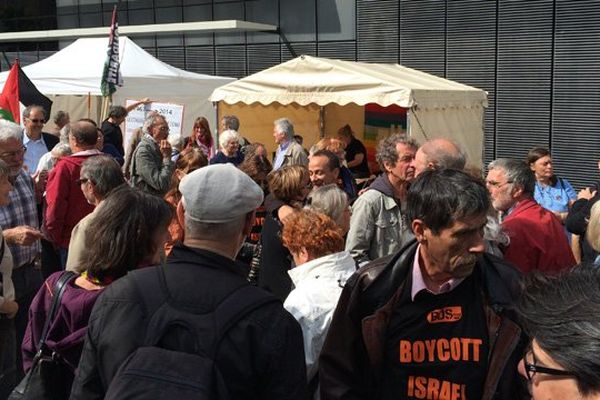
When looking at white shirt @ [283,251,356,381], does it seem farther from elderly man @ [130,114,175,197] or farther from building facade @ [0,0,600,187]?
building facade @ [0,0,600,187]

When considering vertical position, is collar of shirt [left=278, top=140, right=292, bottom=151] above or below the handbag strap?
above

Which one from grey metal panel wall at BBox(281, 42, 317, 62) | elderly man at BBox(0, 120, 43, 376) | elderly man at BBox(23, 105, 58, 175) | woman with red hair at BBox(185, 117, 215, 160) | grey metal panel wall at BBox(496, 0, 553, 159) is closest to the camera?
elderly man at BBox(0, 120, 43, 376)

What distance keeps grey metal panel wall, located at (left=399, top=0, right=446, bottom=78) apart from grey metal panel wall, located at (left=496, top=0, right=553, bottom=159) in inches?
52.8

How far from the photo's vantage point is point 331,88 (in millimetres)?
9188

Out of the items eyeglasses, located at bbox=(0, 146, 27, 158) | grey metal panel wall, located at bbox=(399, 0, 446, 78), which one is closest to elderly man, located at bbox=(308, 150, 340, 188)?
eyeglasses, located at bbox=(0, 146, 27, 158)

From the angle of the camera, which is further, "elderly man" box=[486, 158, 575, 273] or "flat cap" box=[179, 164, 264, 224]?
"elderly man" box=[486, 158, 575, 273]

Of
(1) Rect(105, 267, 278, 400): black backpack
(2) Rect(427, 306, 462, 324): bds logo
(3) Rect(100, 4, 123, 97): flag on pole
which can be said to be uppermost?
(3) Rect(100, 4, 123, 97): flag on pole

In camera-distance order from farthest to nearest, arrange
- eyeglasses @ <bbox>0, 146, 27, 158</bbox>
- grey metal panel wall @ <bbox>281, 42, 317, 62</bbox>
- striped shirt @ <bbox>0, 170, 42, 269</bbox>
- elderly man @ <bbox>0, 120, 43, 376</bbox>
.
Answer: grey metal panel wall @ <bbox>281, 42, 317, 62</bbox>
eyeglasses @ <bbox>0, 146, 27, 158</bbox>
striped shirt @ <bbox>0, 170, 42, 269</bbox>
elderly man @ <bbox>0, 120, 43, 376</bbox>

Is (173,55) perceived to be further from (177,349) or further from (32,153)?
(177,349)

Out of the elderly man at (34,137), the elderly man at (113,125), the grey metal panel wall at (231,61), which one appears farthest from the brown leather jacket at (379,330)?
the grey metal panel wall at (231,61)

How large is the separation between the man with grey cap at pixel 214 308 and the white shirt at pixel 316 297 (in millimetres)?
986

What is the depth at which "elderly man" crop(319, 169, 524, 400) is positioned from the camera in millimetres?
2451

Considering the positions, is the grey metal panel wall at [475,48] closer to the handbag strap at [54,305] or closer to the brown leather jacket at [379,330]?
the brown leather jacket at [379,330]

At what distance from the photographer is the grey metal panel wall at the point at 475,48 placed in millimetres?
14141
